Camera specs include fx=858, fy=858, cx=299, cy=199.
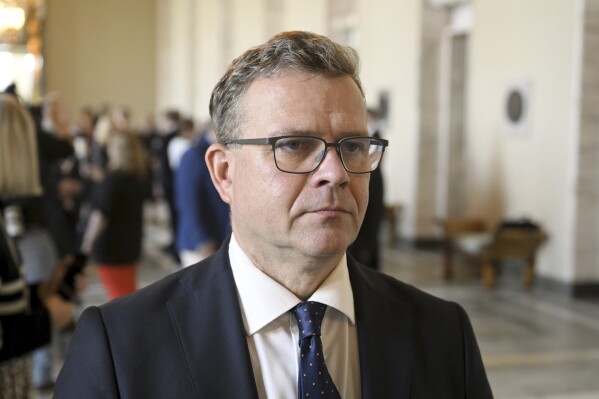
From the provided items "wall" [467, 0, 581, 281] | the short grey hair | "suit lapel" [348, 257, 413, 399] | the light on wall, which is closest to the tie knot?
"suit lapel" [348, 257, 413, 399]

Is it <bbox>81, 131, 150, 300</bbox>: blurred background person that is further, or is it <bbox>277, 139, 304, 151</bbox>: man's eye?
<bbox>81, 131, 150, 300</bbox>: blurred background person

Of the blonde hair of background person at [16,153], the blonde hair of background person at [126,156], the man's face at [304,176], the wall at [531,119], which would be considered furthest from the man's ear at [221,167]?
the wall at [531,119]

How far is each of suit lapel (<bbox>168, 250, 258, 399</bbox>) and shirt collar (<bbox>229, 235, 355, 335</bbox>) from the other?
3 cm

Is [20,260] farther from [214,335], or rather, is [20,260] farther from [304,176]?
[304,176]

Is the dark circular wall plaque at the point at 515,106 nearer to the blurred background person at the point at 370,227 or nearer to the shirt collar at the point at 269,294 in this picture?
the blurred background person at the point at 370,227

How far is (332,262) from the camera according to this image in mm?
1821

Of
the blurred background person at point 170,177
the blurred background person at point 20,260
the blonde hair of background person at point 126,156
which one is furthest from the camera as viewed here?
the blurred background person at point 170,177

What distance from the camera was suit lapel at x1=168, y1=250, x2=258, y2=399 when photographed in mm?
1719

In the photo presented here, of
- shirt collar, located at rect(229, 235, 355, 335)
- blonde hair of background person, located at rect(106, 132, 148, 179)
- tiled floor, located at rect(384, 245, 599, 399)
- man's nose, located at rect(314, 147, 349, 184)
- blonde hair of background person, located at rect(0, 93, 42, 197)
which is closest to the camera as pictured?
man's nose, located at rect(314, 147, 349, 184)

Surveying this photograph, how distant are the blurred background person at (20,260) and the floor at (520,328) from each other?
5.04ft

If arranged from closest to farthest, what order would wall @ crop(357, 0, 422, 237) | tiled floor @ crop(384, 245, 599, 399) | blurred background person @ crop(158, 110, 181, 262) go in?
tiled floor @ crop(384, 245, 599, 399)
blurred background person @ crop(158, 110, 181, 262)
wall @ crop(357, 0, 422, 237)

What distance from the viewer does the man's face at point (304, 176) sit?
1.72 m

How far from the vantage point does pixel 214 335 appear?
1781 mm

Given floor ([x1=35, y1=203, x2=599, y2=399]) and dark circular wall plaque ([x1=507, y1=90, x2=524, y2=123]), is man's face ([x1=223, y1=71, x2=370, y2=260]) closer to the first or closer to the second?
floor ([x1=35, y1=203, x2=599, y2=399])
